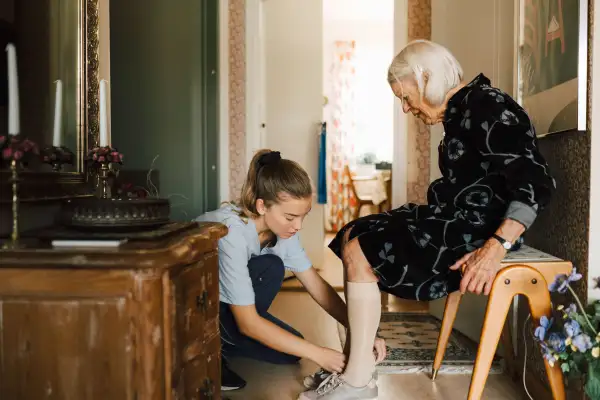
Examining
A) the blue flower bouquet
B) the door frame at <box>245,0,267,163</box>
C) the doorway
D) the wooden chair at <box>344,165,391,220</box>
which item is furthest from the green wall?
the doorway

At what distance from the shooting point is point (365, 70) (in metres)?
8.09

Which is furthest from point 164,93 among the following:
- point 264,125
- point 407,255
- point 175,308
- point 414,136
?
point 175,308

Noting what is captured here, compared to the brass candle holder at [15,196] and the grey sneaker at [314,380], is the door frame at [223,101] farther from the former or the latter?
the brass candle holder at [15,196]

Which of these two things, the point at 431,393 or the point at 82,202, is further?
the point at 431,393

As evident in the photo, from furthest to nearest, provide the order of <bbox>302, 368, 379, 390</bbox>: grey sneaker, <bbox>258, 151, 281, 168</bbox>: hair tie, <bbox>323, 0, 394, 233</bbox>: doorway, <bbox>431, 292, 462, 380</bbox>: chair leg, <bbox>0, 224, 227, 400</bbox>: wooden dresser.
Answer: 1. <bbox>323, 0, 394, 233</bbox>: doorway
2. <bbox>431, 292, 462, 380</bbox>: chair leg
3. <bbox>302, 368, 379, 390</bbox>: grey sneaker
4. <bbox>258, 151, 281, 168</bbox>: hair tie
5. <bbox>0, 224, 227, 400</bbox>: wooden dresser

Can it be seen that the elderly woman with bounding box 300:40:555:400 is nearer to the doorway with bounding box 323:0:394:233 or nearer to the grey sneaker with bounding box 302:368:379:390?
the grey sneaker with bounding box 302:368:379:390

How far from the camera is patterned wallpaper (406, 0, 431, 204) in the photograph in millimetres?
3502

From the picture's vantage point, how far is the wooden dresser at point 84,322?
0.92 meters

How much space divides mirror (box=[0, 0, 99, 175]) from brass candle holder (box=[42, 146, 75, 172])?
19 millimetres

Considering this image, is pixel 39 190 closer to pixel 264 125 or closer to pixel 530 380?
pixel 530 380

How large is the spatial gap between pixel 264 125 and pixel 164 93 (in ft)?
3.26

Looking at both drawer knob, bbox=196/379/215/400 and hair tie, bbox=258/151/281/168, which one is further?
hair tie, bbox=258/151/281/168

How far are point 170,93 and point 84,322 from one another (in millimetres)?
2308

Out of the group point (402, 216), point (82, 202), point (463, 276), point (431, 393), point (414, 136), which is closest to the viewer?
point (82, 202)
